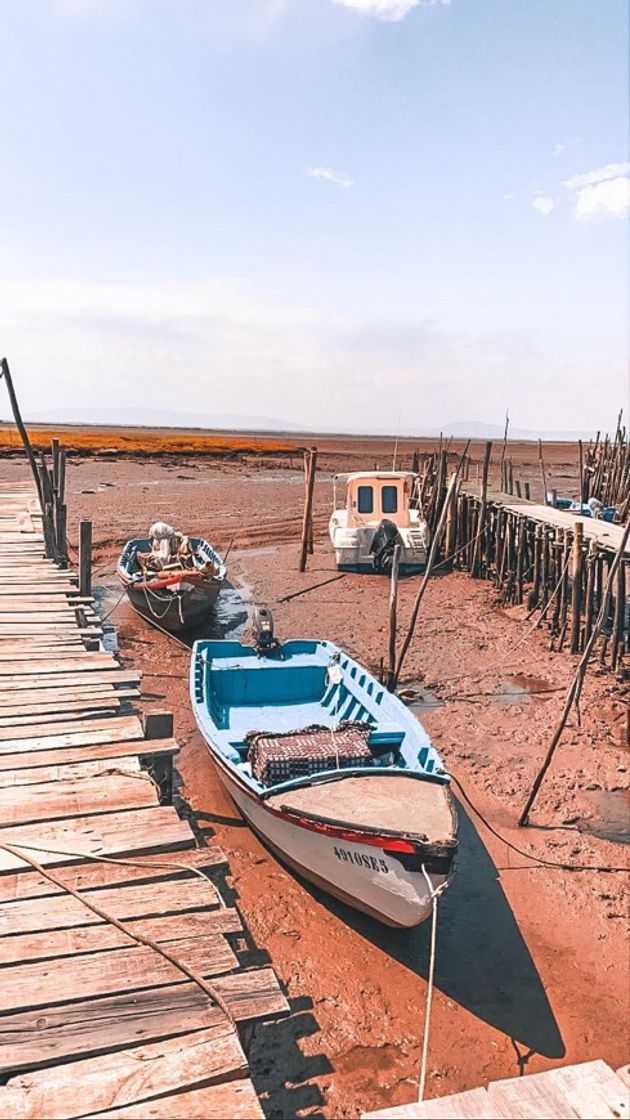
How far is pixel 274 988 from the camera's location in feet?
14.0

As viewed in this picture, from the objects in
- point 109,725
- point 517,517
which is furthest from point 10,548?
point 517,517

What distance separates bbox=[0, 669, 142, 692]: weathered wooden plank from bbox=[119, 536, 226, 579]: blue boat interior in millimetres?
7227

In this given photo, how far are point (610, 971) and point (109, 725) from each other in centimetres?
503

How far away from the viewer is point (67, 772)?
6.38 m

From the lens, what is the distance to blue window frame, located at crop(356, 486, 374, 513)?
21984mm

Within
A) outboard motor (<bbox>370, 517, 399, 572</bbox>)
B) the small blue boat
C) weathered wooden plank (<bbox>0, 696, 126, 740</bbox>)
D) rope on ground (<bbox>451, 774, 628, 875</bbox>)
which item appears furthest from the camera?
outboard motor (<bbox>370, 517, 399, 572</bbox>)

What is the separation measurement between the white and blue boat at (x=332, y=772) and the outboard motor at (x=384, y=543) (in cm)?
960

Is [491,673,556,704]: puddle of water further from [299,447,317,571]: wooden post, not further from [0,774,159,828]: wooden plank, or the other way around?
[299,447,317,571]: wooden post

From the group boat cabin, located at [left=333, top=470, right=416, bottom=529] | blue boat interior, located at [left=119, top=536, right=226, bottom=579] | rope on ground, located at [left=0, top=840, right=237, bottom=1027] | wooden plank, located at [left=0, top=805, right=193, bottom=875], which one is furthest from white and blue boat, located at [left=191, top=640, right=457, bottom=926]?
boat cabin, located at [left=333, top=470, right=416, bottom=529]

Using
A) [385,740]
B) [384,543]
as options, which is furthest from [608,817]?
[384,543]

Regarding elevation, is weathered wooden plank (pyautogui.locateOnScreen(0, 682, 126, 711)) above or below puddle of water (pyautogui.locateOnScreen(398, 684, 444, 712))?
above

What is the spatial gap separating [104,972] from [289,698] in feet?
22.1

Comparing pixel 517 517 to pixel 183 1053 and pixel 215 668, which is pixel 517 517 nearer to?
pixel 215 668

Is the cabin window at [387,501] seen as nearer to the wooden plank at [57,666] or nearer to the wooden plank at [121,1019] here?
the wooden plank at [57,666]
